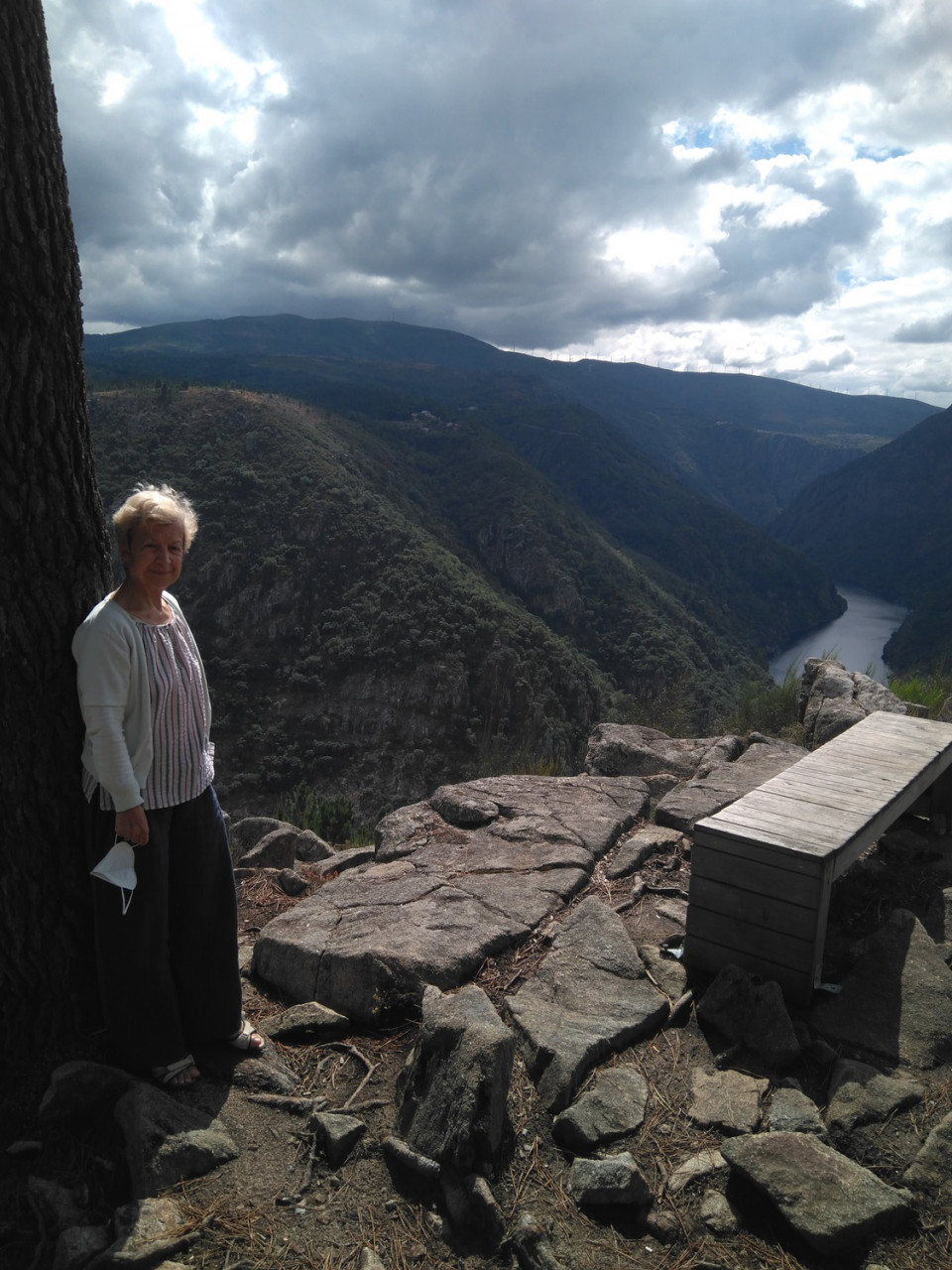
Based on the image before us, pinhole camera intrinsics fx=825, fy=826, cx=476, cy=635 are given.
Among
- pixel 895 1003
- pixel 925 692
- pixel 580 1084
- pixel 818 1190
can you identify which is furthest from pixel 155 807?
pixel 925 692

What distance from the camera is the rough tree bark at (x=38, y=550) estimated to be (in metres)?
1.96

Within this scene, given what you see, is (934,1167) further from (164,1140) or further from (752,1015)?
(164,1140)

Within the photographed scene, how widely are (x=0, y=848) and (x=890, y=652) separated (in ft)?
181

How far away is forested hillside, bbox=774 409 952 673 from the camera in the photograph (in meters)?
86.8

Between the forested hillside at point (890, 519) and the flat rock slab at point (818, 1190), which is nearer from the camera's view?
the flat rock slab at point (818, 1190)

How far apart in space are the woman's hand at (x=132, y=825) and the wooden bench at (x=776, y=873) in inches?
64.6

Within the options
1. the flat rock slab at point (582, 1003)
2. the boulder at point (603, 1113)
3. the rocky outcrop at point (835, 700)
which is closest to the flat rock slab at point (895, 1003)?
the flat rock slab at point (582, 1003)

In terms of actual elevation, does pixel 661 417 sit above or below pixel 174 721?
above

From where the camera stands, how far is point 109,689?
195cm

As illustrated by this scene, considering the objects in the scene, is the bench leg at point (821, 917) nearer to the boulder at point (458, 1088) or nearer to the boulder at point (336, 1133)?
the boulder at point (458, 1088)

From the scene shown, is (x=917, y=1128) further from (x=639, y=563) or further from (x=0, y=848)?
(x=639, y=563)

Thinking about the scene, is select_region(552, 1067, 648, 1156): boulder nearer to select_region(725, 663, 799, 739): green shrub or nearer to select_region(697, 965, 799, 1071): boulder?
select_region(697, 965, 799, 1071): boulder

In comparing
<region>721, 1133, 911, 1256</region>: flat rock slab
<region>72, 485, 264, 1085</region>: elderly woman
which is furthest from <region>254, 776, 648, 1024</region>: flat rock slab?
<region>721, 1133, 911, 1256</region>: flat rock slab

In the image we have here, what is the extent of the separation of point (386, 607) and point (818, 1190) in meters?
44.3
